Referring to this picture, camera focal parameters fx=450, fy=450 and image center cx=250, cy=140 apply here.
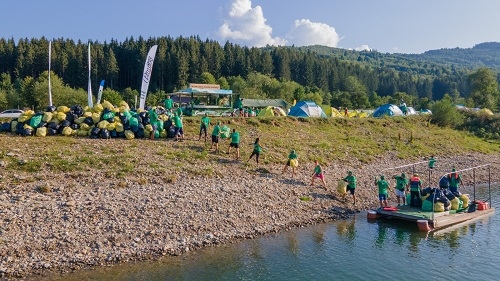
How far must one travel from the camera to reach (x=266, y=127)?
36750mm

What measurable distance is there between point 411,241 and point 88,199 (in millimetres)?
14081

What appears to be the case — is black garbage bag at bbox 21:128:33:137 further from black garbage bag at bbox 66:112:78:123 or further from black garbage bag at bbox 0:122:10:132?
black garbage bag at bbox 66:112:78:123

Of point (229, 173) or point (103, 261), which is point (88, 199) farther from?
point (229, 173)

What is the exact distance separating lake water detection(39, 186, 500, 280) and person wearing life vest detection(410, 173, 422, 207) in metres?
2.46

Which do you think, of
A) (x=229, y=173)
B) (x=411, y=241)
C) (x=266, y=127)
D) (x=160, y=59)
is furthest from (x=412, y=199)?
(x=160, y=59)

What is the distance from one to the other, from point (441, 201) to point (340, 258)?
8.35m

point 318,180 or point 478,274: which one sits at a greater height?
point 318,180

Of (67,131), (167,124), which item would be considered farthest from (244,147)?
(67,131)

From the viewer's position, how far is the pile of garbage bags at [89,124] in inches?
1075

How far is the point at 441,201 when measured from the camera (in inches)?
891

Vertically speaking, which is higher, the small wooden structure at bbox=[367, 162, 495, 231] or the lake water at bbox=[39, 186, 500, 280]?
the small wooden structure at bbox=[367, 162, 495, 231]

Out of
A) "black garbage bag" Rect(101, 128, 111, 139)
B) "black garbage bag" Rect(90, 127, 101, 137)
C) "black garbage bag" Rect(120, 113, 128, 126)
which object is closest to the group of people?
"black garbage bag" Rect(120, 113, 128, 126)

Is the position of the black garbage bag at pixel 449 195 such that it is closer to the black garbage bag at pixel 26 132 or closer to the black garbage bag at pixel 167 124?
the black garbage bag at pixel 167 124

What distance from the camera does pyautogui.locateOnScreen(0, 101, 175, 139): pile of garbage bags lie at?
2730 centimetres
